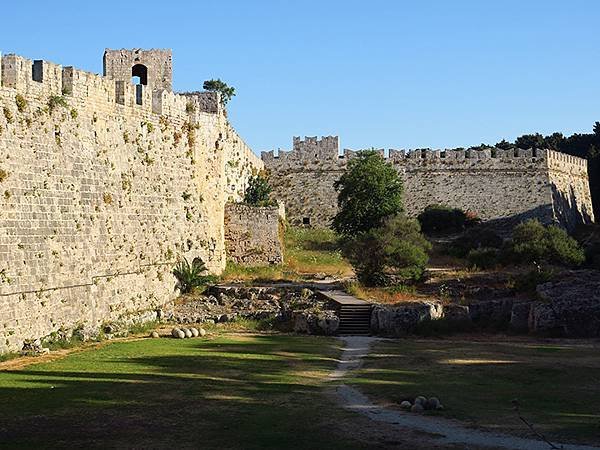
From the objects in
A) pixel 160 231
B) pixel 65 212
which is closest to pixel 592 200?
pixel 160 231

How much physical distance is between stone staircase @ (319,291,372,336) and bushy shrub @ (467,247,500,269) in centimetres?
1013

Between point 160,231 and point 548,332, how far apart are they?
497 inches

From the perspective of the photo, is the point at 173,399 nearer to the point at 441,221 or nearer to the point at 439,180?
the point at 441,221

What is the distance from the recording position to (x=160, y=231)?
91.8 ft

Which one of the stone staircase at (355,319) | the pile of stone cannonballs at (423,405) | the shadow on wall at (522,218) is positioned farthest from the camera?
the shadow on wall at (522,218)

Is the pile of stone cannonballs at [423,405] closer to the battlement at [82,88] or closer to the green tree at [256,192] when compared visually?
the battlement at [82,88]

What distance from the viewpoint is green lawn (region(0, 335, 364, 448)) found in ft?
→ 36.7

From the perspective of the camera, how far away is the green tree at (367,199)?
36312 millimetres

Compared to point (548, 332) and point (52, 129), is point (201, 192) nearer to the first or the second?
point (52, 129)

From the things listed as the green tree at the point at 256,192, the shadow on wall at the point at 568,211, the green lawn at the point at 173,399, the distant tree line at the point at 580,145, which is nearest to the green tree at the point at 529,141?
the distant tree line at the point at 580,145

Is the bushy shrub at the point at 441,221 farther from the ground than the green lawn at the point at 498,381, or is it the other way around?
the bushy shrub at the point at 441,221

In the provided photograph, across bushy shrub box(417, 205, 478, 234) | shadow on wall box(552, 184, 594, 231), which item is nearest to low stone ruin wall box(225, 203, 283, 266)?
bushy shrub box(417, 205, 478, 234)

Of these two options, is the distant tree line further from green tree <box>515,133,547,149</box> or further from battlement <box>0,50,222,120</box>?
battlement <box>0,50,222,120</box>

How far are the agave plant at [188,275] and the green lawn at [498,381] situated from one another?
8970 millimetres
